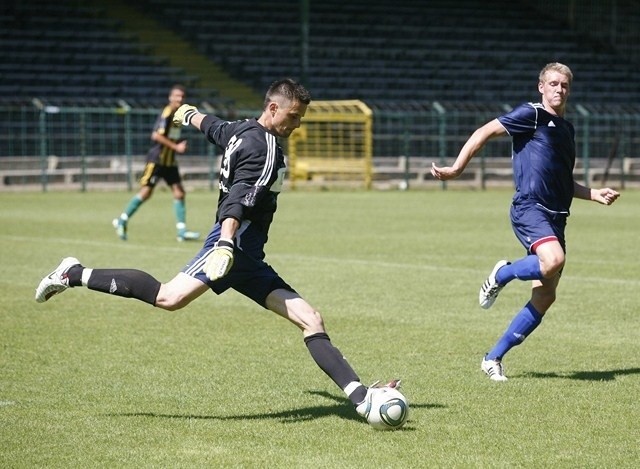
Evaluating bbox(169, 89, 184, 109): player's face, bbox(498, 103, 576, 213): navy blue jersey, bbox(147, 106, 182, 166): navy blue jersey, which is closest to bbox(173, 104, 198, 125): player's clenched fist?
bbox(498, 103, 576, 213): navy blue jersey

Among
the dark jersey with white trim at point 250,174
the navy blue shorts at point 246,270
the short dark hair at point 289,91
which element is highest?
the short dark hair at point 289,91

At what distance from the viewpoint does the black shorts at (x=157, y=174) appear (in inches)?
726

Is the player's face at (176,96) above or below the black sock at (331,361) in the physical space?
above

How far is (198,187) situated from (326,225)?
12.4m

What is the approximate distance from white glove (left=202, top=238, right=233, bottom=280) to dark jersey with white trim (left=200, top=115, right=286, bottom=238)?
216mm

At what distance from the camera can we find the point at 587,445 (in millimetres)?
5965

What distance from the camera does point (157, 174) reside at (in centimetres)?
1852

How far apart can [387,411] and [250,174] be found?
1.47m

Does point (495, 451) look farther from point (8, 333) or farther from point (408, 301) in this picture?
point (408, 301)

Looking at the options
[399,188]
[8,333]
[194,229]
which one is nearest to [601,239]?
[194,229]

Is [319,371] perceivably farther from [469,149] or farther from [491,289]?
[469,149]

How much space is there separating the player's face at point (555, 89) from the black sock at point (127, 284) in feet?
9.51

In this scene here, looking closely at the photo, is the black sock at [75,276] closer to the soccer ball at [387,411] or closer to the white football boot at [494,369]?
the soccer ball at [387,411]

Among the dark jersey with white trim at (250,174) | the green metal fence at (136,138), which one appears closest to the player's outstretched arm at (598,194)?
the dark jersey with white trim at (250,174)
